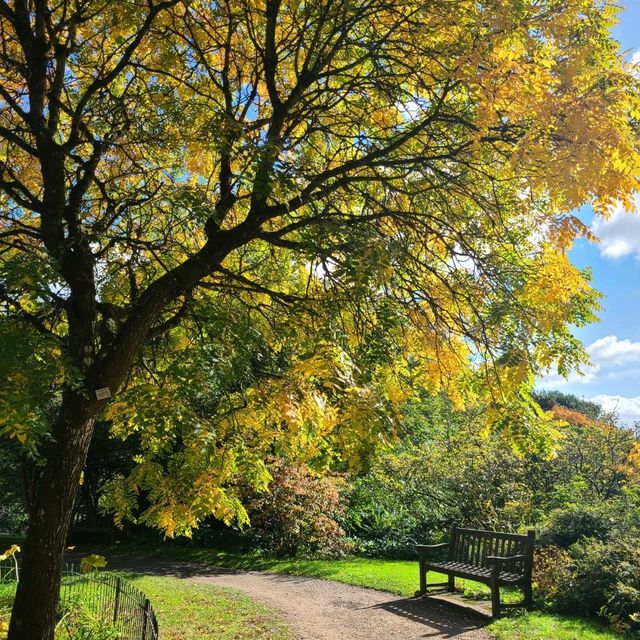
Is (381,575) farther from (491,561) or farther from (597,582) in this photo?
(597,582)

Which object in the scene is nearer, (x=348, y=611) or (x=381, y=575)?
(x=348, y=611)

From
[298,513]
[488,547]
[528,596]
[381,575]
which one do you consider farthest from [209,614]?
[298,513]

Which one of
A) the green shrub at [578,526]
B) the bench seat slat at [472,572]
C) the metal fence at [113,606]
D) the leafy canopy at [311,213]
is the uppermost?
the leafy canopy at [311,213]

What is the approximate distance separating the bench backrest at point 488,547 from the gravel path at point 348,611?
99 cm

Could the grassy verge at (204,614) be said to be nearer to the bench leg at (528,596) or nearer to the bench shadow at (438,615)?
the bench shadow at (438,615)

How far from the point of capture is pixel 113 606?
307 inches

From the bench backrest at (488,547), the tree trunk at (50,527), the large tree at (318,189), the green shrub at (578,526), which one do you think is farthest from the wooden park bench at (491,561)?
the tree trunk at (50,527)

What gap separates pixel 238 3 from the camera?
6.12 meters

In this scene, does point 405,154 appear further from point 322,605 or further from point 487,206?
point 322,605

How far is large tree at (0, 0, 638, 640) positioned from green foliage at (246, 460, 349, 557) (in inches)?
311

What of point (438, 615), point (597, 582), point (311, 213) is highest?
point (311, 213)

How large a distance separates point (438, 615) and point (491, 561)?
3.84 feet

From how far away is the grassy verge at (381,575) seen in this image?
7.38m

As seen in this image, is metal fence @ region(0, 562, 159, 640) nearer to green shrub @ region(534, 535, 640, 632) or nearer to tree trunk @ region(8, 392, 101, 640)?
tree trunk @ region(8, 392, 101, 640)
